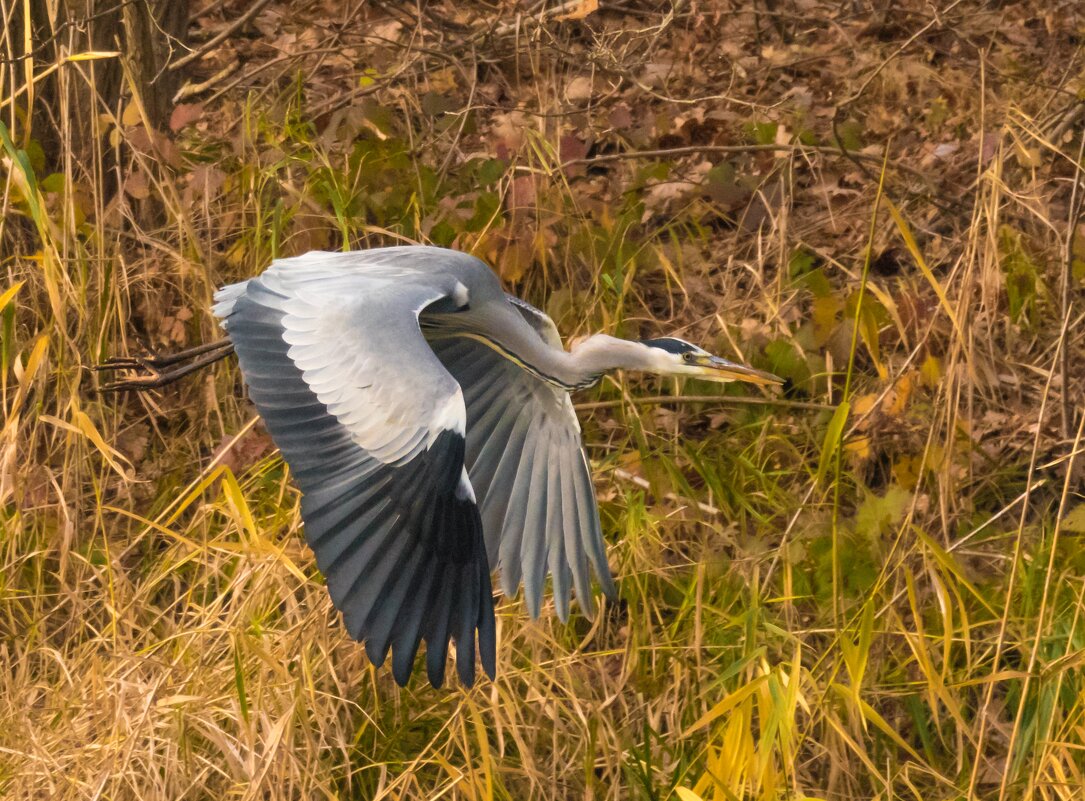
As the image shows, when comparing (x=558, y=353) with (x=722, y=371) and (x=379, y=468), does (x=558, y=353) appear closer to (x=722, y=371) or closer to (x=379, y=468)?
(x=722, y=371)

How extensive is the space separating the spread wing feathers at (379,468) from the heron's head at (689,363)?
0.73 metres

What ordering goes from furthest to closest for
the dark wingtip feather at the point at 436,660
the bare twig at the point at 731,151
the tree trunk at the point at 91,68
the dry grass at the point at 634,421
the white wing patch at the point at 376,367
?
the bare twig at the point at 731,151, the tree trunk at the point at 91,68, the dry grass at the point at 634,421, the white wing patch at the point at 376,367, the dark wingtip feather at the point at 436,660

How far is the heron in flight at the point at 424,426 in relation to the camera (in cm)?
288

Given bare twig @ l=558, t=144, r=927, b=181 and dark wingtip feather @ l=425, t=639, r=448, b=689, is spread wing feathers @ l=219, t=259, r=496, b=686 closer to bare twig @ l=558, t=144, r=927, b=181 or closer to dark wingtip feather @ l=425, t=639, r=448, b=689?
dark wingtip feather @ l=425, t=639, r=448, b=689

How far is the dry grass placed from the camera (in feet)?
10.6

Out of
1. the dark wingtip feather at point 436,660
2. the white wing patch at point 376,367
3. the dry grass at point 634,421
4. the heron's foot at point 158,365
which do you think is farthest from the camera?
the heron's foot at point 158,365

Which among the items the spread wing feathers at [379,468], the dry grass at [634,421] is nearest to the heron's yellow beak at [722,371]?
the dry grass at [634,421]

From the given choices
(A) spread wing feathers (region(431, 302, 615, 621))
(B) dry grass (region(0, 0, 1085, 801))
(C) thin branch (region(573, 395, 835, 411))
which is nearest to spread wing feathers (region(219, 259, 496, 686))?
(B) dry grass (region(0, 0, 1085, 801))

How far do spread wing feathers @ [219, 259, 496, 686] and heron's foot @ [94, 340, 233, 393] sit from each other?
0.90m

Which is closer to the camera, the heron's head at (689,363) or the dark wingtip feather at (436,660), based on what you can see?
the dark wingtip feather at (436,660)

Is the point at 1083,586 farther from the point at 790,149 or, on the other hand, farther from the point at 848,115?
the point at 848,115

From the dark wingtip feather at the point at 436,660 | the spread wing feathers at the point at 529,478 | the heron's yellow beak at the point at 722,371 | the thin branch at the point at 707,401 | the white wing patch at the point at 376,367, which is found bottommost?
the thin branch at the point at 707,401

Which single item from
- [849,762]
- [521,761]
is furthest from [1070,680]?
[521,761]

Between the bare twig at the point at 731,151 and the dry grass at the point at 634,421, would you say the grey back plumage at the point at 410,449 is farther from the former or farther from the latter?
the bare twig at the point at 731,151
